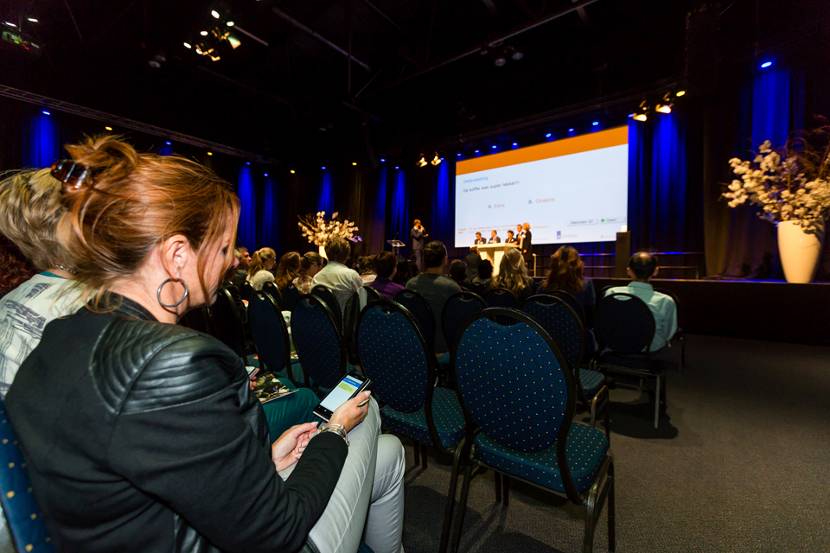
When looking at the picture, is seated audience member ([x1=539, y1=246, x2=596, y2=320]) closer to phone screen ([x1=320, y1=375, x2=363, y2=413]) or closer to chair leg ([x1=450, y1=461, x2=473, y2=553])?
chair leg ([x1=450, y1=461, x2=473, y2=553])

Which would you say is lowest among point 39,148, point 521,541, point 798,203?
point 521,541

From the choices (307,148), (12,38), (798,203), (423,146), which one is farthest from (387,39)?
(798,203)

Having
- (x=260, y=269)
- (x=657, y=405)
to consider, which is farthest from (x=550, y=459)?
(x=260, y=269)

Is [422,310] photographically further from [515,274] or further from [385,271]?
[515,274]

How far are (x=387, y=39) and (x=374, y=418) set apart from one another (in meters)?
7.93

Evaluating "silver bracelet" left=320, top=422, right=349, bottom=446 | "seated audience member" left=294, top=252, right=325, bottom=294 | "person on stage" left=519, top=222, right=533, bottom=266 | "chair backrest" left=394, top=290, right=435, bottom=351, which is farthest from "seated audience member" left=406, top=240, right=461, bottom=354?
"person on stage" left=519, top=222, right=533, bottom=266

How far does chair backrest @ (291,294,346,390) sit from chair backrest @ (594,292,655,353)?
191 cm

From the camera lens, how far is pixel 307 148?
36.4 ft

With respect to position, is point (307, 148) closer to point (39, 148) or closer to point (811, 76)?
point (39, 148)

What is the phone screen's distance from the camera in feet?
3.57

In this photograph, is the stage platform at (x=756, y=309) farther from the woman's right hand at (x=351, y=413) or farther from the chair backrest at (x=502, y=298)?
the woman's right hand at (x=351, y=413)

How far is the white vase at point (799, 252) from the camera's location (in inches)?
187

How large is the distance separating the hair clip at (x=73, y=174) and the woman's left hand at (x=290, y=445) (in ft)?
2.39

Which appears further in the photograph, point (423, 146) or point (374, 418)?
point (423, 146)
